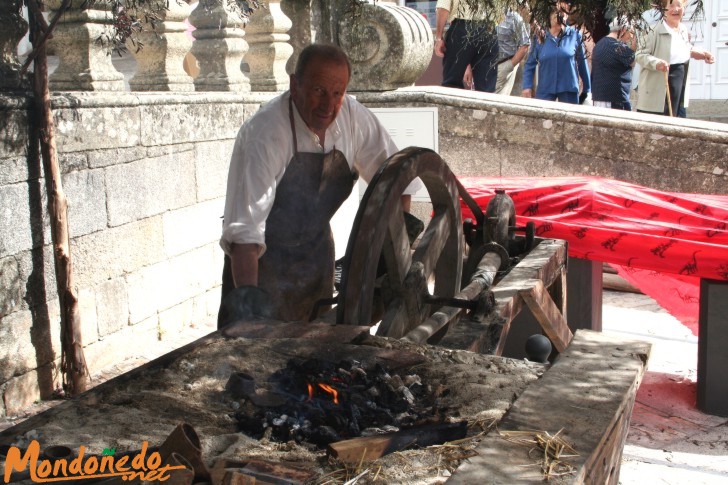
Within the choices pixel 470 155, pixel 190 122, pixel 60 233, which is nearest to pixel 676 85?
pixel 470 155

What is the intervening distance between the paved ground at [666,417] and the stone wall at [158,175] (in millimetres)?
278

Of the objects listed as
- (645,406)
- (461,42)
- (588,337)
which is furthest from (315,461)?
(461,42)

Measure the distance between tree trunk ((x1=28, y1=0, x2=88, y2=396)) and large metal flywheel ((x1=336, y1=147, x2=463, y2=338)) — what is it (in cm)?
203

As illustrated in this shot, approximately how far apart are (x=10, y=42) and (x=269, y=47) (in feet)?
8.34

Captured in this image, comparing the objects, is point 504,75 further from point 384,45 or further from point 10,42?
point 10,42

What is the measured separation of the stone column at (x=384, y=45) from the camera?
7406 mm

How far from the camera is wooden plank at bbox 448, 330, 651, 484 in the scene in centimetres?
204

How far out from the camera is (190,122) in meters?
6.27

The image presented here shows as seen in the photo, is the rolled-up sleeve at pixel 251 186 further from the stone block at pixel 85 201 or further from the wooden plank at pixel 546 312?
the stone block at pixel 85 201

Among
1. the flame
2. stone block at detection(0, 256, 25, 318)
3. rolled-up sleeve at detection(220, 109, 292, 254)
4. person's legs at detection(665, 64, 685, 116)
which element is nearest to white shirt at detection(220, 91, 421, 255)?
rolled-up sleeve at detection(220, 109, 292, 254)

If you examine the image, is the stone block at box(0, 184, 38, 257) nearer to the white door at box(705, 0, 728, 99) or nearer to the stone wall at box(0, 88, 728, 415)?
the stone wall at box(0, 88, 728, 415)

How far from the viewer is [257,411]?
2490 mm

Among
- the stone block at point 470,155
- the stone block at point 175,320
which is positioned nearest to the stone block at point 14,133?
the stone block at point 175,320

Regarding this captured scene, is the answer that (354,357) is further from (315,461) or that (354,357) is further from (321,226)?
(321,226)
